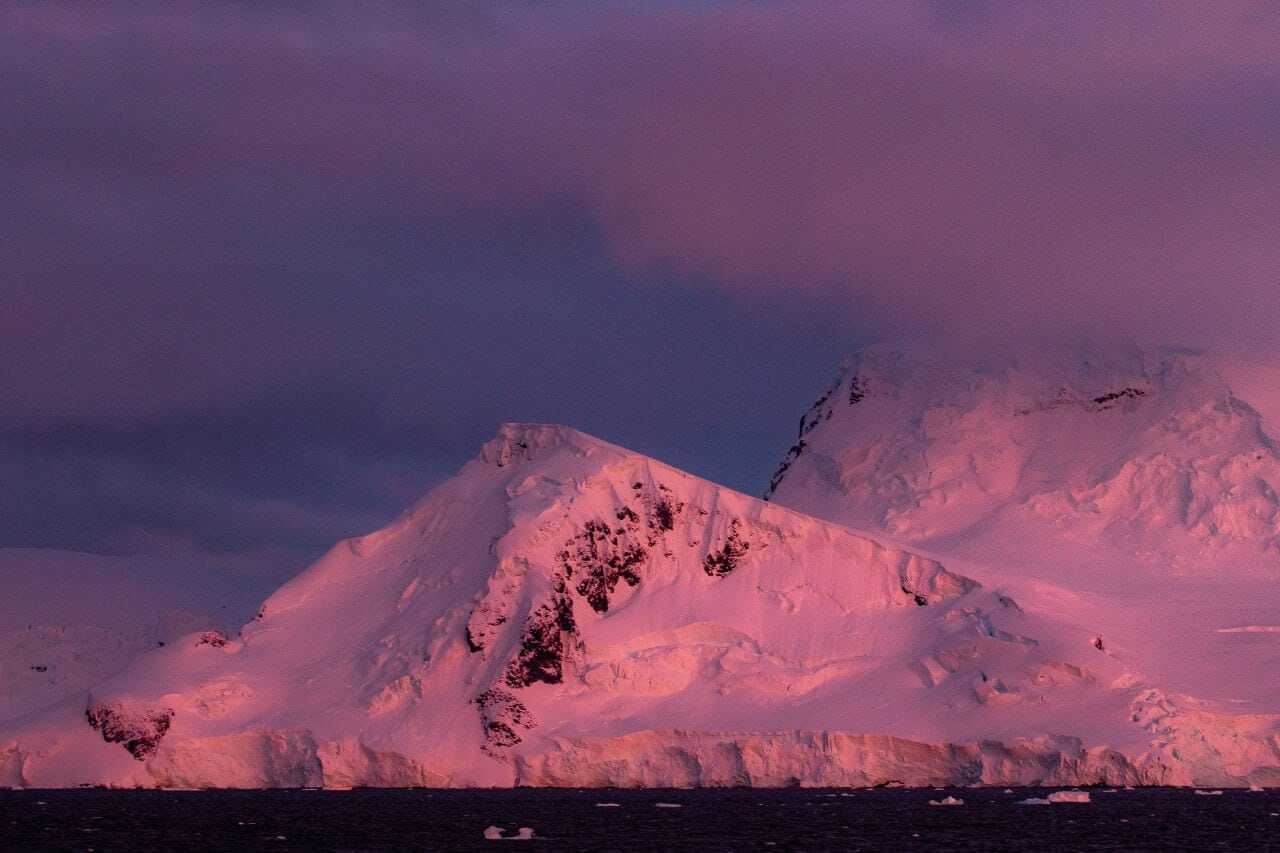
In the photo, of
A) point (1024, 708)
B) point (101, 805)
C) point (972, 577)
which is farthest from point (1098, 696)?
point (101, 805)

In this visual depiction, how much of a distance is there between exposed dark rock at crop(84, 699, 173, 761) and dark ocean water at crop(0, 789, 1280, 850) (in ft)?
15.1

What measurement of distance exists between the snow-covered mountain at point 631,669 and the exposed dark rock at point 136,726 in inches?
4.6

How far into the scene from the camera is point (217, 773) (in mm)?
118750

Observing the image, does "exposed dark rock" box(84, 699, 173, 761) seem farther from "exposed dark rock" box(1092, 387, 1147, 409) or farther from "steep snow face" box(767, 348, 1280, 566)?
"exposed dark rock" box(1092, 387, 1147, 409)

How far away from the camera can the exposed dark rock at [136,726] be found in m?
118

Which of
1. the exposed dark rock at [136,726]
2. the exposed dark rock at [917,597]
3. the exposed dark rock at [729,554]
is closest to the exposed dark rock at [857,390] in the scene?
the exposed dark rock at [729,554]

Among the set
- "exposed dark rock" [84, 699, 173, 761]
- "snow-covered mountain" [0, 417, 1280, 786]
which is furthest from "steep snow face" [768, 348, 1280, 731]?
"exposed dark rock" [84, 699, 173, 761]

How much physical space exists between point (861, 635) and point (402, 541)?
31.9 m

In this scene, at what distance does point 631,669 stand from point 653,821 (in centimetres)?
3911

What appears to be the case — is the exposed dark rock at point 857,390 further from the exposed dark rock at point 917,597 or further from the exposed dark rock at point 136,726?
the exposed dark rock at point 136,726

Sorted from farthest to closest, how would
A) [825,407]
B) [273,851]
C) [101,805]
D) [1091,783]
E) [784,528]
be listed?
1. [825,407]
2. [784,528]
3. [1091,783]
4. [101,805]
5. [273,851]

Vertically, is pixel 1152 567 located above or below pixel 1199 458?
below

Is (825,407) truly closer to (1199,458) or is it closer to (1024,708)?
(1199,458)

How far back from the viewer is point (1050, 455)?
538 feet
